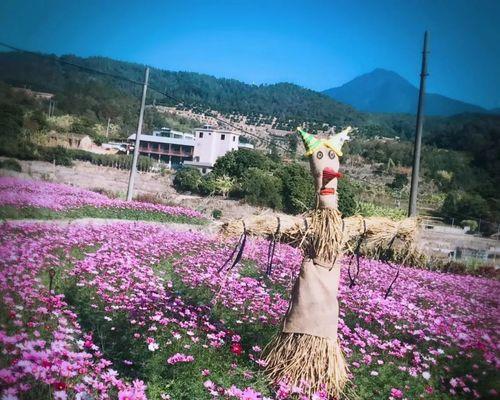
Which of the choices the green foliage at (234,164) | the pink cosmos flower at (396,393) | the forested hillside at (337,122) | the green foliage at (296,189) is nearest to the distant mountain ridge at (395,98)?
the forested hillside at (337,122)

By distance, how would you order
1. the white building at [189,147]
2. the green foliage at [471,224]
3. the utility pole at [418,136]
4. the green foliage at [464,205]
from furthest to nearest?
the white building at [189,147]
the utility pole at [418,136]
the green foliage at [471,224]
the green foliage at [464,205]

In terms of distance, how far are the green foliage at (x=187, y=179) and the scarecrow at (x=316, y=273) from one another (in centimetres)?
446

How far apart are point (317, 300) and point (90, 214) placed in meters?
2.97

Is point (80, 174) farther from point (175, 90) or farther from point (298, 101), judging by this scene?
point (298, 101)

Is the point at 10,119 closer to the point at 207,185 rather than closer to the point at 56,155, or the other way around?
the point at 56,155

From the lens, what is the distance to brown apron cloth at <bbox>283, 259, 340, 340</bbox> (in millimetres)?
2332

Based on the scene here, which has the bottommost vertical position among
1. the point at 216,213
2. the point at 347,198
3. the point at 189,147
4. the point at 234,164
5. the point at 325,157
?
the point at 216,213

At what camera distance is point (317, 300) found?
2332 millimetres

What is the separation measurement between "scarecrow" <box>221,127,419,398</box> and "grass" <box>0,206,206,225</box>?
108 centimetres

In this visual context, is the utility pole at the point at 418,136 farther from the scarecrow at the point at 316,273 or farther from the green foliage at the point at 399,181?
the scarecrow at the point at 316,273

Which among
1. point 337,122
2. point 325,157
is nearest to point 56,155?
point 325,157

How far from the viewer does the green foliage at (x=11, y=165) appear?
2.03 m

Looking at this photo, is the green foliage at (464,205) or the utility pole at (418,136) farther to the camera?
the utility pole at (418,136)

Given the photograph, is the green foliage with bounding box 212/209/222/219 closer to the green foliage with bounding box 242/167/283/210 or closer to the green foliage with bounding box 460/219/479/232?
the green foliage with bounding box 242/167/283/210
